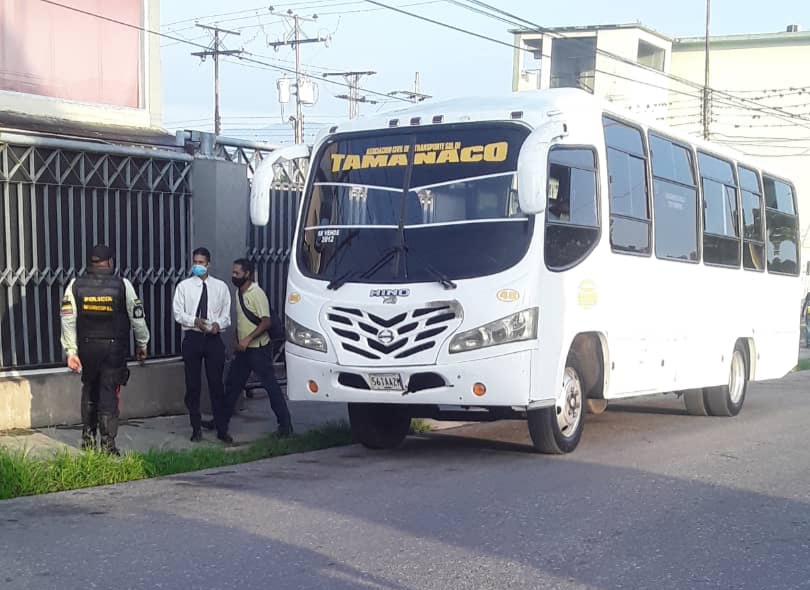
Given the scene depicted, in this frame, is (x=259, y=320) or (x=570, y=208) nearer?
(x=570, y=208)

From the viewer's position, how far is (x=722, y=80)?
5525cm

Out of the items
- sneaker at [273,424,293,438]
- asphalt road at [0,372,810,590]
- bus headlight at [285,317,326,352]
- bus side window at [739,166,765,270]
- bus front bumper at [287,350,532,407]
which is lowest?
sneaker at [273,424,293,438]

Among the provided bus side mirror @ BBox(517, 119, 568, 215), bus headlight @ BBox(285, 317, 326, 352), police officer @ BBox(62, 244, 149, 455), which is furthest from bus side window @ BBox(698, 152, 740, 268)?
police officer @ BBox(62, 244, 149, 455)

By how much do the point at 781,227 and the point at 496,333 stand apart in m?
8.27

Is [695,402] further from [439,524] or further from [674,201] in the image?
[439,524]

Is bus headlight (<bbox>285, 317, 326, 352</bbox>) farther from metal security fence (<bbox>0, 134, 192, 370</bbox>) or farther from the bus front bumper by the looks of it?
metal security fence (<bbox>0, 134, 192, 370</bbox>)

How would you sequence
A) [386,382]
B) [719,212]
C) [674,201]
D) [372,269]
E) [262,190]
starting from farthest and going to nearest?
[719,212]
[674,201]
[262,190]
[372,269]
[386,382]

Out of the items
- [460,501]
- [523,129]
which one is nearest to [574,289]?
[523,129]

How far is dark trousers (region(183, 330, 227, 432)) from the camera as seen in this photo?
34.9 ft

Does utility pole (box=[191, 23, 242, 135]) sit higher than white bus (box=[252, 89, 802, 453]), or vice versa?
utility pole (box=[191, 23, 242, 135])

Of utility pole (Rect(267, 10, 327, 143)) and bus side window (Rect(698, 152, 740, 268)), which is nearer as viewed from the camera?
bus side window (Rect(698, 152, 740, 268))

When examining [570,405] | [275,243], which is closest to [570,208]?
[570,405]

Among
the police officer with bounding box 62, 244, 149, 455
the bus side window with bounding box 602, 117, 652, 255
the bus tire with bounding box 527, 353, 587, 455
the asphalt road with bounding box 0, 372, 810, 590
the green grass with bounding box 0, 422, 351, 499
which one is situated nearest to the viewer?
the asphalt road with bounding box 0, 372, 810, 590

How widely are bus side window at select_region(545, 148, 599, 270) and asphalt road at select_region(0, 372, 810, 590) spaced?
1818 millimetres
